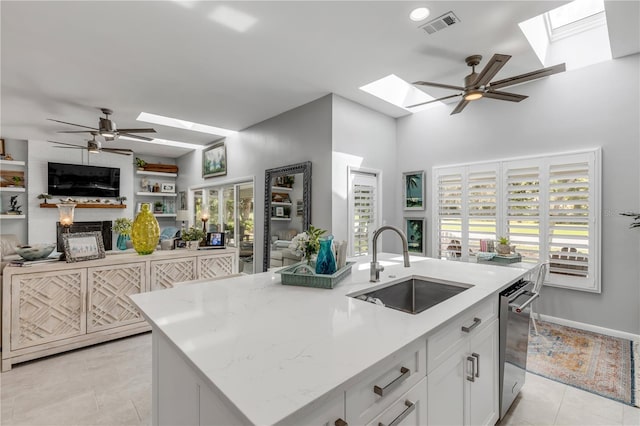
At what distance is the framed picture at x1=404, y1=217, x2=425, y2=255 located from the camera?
4.70m

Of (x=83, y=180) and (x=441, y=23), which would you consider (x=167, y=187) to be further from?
(x=441, y=23)

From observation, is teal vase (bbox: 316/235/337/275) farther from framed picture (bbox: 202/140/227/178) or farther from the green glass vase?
framed picture (bbox: 202/140/227/178)

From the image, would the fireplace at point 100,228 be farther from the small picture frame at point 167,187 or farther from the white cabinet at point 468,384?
the white cabinet at point 468,384

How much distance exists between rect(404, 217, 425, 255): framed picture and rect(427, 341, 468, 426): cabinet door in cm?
341

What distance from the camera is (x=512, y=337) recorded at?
184 cm

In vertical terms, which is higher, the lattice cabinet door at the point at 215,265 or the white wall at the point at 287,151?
the white wall at the point at 287,151

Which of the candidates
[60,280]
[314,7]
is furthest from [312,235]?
[60,280]

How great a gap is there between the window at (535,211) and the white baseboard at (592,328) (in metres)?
0.42

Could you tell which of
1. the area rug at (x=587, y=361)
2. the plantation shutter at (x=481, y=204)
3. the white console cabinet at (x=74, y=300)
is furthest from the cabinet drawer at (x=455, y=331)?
the white console cabinet at (x=74, y=300)

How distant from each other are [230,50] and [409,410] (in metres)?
3.19

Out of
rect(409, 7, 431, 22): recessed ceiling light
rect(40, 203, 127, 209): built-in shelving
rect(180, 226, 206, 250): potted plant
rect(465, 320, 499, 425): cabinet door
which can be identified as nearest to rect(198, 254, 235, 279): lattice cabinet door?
rect(180, 226, 206, 250): potted plant

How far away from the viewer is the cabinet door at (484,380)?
4.93 feet

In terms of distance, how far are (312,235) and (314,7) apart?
178 cm

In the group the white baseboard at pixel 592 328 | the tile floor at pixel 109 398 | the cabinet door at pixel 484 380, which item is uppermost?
the cabinet door at pixel 484 380
